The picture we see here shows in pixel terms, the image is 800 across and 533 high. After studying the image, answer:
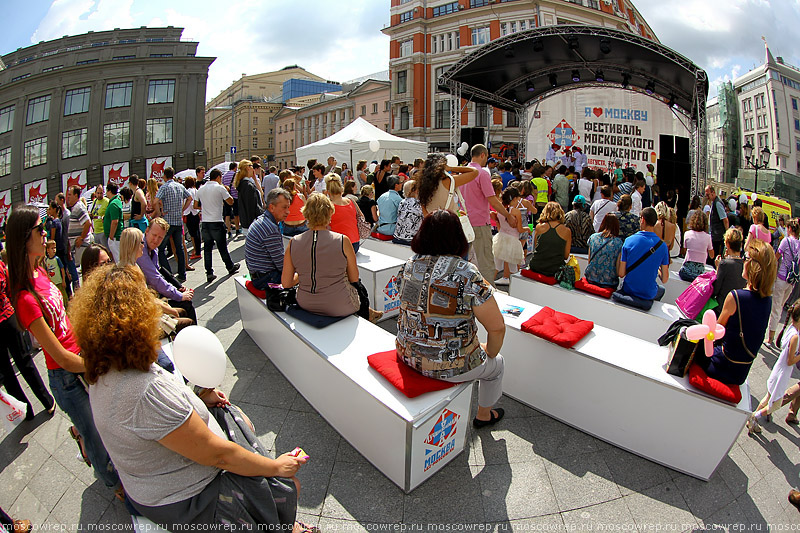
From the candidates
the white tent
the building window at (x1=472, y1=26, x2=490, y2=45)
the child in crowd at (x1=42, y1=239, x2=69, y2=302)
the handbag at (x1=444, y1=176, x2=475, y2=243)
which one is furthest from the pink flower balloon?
the building window at (x1=472, y1=26, x2=490, y2=45)

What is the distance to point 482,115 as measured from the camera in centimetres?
3769

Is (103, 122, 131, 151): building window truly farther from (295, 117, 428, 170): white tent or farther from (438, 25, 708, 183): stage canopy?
(438, 25, 708, 183): stage canopy

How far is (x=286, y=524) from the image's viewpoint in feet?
6.18

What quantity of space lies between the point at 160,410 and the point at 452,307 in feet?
4.96

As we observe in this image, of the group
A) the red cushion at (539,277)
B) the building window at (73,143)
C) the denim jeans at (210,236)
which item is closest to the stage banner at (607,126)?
the red cushion at (539,277)

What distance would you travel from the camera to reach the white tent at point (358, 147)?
1347 centimetres

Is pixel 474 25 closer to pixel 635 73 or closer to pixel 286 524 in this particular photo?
pixel 635 73

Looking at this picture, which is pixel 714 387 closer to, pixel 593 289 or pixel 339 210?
pixel 593 289

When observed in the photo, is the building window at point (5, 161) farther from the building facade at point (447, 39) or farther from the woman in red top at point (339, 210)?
the woman in red top at point (339, 210)

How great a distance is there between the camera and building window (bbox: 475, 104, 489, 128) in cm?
3741

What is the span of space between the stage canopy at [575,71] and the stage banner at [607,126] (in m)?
0.31

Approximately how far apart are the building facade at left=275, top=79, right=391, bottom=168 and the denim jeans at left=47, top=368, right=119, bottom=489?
43.8 meters

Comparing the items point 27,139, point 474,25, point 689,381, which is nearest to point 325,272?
point 689,381

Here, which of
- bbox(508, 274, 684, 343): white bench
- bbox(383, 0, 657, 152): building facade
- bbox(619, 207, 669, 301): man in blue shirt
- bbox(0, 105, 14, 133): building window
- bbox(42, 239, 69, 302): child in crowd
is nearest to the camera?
bbox(508, 274, 684, 343): white bench
